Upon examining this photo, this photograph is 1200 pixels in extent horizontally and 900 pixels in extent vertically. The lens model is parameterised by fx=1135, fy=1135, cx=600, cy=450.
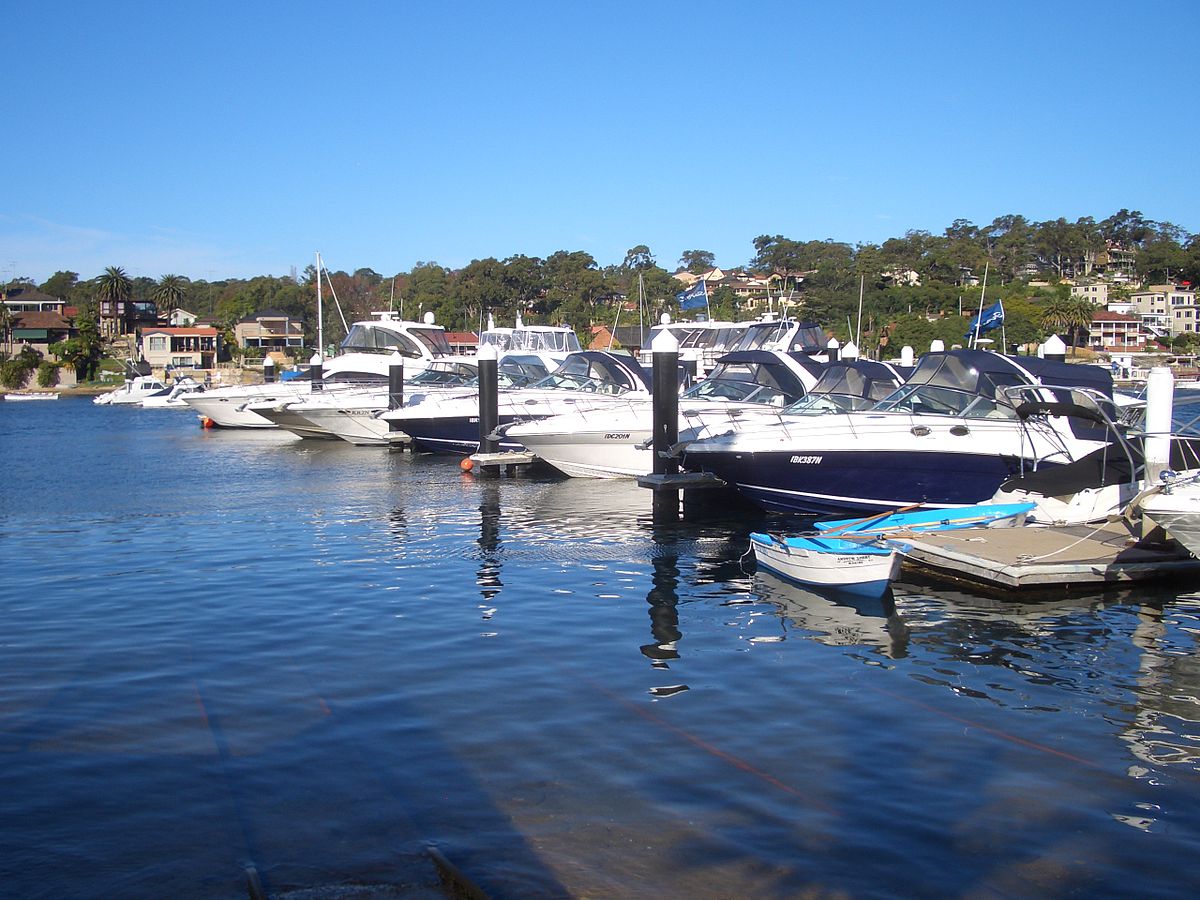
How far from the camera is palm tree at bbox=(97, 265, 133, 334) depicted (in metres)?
111

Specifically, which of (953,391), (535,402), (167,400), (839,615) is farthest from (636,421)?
(167,400)

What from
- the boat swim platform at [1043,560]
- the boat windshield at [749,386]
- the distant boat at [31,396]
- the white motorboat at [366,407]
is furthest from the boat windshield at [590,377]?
the distant boat at [31,396]

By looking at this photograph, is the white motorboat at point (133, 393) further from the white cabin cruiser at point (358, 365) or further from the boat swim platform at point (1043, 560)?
the boat swim platform at point (1043, 560)

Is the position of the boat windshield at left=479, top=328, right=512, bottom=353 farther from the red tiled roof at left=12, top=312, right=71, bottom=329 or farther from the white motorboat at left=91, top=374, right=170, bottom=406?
the red tiled roof at left=12, top=312, right=71, bottom=329

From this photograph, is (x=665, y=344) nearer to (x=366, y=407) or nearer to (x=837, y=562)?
(x=837, y=562)

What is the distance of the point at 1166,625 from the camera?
38.1 feet

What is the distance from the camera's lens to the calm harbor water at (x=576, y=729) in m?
6.37

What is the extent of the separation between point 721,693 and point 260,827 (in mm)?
3937

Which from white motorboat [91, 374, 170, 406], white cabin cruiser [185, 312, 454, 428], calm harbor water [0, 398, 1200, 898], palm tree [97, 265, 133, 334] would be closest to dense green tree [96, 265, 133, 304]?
palm tree [97, 265, 133, 334]

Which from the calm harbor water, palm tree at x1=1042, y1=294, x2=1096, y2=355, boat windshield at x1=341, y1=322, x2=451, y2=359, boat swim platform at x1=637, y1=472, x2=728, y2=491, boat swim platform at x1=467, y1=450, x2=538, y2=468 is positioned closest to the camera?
the calm harbor water

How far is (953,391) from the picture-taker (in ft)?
58.0

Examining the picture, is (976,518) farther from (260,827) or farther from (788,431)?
(260,827)

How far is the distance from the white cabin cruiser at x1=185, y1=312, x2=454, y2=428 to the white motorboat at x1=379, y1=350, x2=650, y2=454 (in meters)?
6.96

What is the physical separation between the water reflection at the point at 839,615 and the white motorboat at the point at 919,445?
3.92 m
